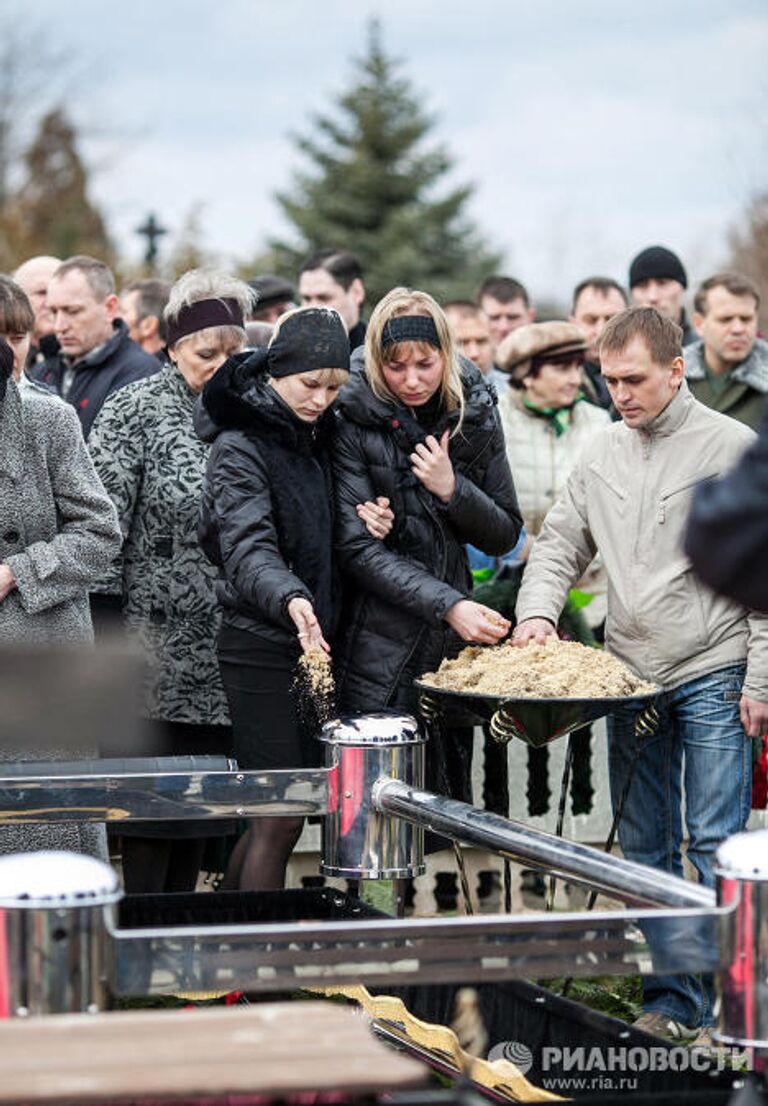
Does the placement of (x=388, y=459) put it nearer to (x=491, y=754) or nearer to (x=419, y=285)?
(x=491, y=754)

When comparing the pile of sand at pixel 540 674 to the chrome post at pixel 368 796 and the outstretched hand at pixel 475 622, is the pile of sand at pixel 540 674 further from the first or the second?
the chrome post at pixel 368 796

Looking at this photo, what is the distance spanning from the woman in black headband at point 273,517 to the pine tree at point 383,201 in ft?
89.3

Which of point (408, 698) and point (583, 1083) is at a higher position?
point (408, 698)

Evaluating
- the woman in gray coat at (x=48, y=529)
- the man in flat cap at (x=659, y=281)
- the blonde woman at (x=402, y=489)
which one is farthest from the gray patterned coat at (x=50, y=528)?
the man in flat cap at (x=659, y=281)

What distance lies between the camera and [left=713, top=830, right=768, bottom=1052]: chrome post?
105 inches

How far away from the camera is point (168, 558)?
6.02 meters

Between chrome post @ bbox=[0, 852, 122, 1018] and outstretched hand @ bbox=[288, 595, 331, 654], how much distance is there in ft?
7.39

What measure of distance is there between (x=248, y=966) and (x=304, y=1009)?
375 millimetres

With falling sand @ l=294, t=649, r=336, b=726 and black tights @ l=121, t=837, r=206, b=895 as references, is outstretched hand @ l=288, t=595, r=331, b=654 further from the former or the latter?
black tights @ l=121, t=837, r=206, b=895

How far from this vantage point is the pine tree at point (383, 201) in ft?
108

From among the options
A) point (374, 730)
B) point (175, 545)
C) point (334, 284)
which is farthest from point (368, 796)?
point (334, 284)

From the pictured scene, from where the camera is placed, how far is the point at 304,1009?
224 centimetres

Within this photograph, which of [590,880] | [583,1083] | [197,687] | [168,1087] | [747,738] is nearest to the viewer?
[168,1087]

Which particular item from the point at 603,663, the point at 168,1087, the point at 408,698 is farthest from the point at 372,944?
the point at 408,698
